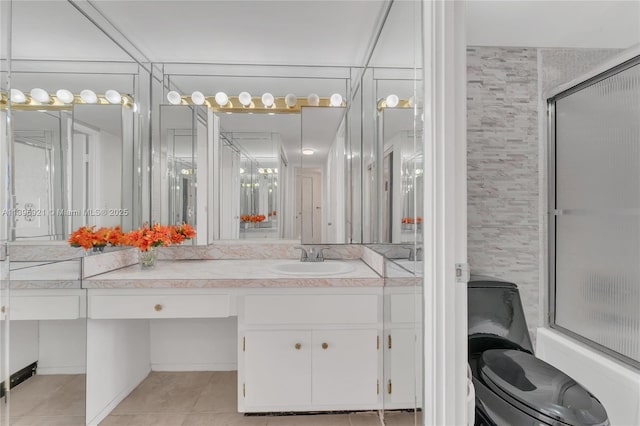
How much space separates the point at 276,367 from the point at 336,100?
1.74 m

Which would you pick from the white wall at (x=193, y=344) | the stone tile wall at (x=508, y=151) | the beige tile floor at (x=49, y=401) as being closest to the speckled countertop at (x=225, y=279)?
the beige tile floor at (x=49, y=401)

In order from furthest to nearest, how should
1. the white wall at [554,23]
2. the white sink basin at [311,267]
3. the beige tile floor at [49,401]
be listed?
1. the white sink basin at [311,267]
2. the white wall at [554,23]
3. the beige tile floor at [49,401]

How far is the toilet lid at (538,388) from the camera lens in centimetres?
125

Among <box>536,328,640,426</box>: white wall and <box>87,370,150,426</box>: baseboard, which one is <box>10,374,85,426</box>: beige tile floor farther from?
<box>536,328,640,426</box>: white wall

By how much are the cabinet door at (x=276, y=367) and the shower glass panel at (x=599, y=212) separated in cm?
154

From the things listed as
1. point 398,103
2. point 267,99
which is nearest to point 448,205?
point 398,103

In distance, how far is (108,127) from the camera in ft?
6.58

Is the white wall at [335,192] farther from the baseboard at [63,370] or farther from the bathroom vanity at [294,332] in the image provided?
the baseboard at [63,370]

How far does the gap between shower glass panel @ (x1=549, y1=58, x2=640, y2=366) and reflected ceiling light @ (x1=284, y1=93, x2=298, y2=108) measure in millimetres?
1619

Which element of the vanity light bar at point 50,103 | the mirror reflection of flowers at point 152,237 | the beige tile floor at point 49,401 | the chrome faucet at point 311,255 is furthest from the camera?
the chrome faucet at point 311,255

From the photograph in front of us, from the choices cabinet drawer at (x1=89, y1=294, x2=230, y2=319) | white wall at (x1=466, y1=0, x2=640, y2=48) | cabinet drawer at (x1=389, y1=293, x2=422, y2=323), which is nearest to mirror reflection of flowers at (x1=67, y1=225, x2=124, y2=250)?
cabinet drawer at (x1=89, y1=294, x2=230, y2=319)

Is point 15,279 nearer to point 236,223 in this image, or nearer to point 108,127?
point 108,127

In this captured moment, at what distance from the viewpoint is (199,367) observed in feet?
7.92

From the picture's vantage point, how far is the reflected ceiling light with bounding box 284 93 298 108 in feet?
7.87
